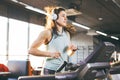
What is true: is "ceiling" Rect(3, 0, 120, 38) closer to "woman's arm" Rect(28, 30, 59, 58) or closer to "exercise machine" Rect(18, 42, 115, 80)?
"woman's arm" Rect(28, 30, 59, 58)

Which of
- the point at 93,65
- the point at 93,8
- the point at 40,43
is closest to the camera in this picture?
the point at 93,65

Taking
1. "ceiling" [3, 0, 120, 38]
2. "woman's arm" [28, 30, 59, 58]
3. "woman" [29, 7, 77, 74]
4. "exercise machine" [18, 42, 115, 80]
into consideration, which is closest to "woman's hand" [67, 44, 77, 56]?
"woman" [29, 7, 77, 74]

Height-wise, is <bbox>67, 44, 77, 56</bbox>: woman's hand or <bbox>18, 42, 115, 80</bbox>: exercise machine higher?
<bbox>67, 44, 77, 56</bbox>: woman's hand

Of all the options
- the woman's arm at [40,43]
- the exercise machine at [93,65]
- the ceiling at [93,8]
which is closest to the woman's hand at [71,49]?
the woman's arm at [40,43]

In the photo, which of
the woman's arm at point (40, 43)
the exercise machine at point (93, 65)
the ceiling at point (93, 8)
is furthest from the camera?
the ceiling at point (93, 8)

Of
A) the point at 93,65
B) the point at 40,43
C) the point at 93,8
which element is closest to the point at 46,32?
the point at 40,43

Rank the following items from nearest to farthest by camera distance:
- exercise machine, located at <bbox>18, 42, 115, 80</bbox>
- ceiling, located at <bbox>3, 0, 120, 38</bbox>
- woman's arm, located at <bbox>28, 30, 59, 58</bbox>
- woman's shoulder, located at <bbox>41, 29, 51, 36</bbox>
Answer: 1. exercise machine, located at <bbox>18, 42, 115, 80</bbox>
2. woman's arm, located at <bbox>28, 30, 59, 58</bbox>
3. woman's shoulder, located at <bbox>41, 29, 51, 36</bbox>
4. ceiling, located at <bbox>3, 0, 120, 38</bbox>

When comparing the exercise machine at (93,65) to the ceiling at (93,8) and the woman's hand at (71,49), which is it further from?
the ceiling at (93,8)

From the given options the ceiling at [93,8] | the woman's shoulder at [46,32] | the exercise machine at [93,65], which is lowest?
the exercise machine at [93,65]

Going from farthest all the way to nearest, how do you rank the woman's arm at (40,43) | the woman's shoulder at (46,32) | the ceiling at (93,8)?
the ceiling at (93,8) → the woman's shoulder at (46,32) → the woman's arm at (40,43)

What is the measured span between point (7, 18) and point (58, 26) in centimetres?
720

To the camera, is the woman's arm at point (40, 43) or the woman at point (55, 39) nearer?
the woman's arm at point (40, 43)

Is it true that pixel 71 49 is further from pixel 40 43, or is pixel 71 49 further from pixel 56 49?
pixel 40 43

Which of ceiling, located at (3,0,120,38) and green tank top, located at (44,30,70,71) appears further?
ceiling, located at (3,0,120,38)
